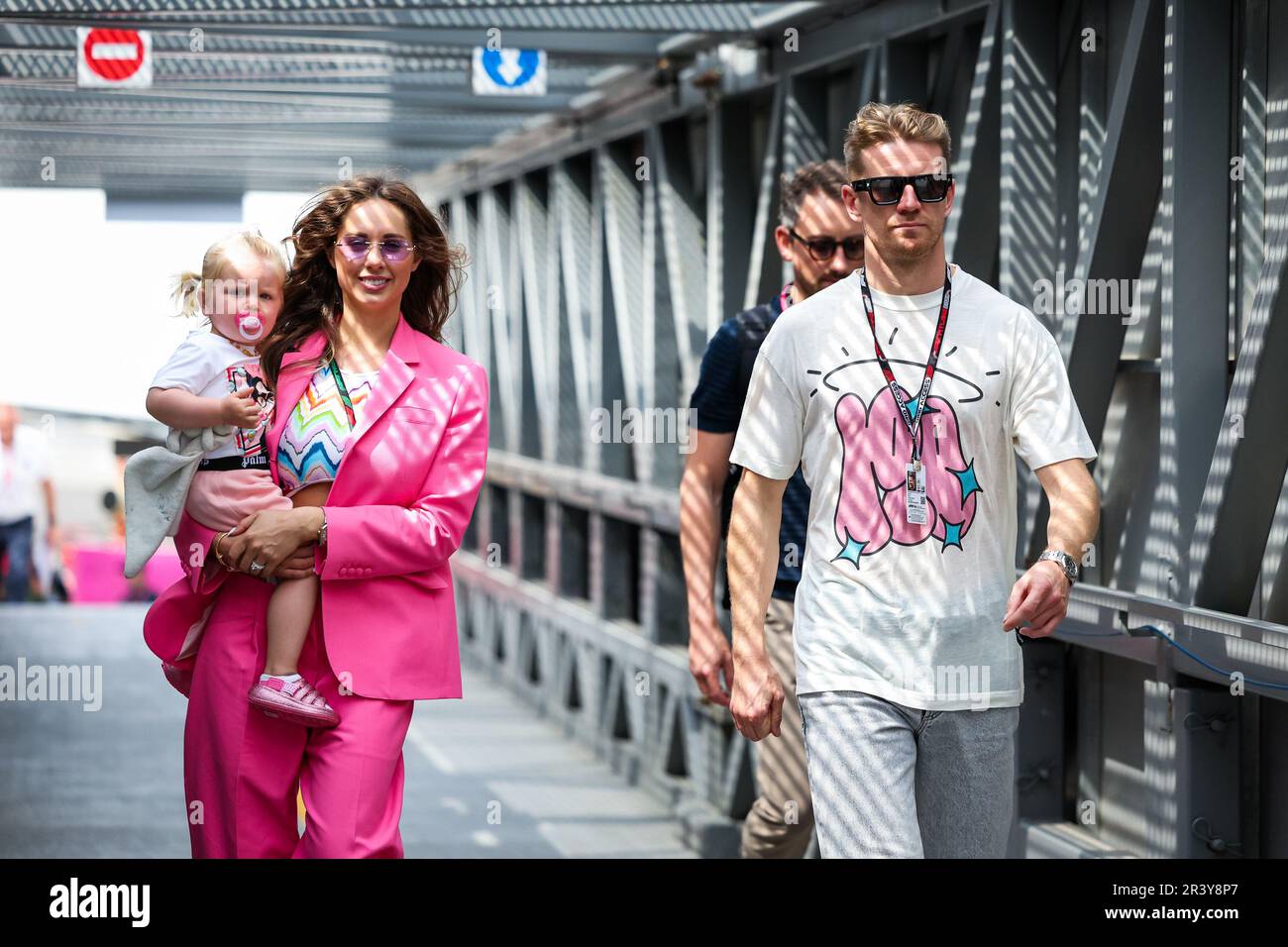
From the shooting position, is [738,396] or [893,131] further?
[738,396]

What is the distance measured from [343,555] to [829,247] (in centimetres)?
159

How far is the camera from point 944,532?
11.5ft

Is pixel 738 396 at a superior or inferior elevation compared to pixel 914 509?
superior

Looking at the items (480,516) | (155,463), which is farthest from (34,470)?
(155,463)

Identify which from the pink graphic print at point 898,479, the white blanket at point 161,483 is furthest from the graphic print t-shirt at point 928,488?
the white blanket at point 161,483

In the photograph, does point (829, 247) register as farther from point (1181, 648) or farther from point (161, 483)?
point (161, 483)

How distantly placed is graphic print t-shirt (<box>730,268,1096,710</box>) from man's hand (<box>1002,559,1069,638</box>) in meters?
0.16

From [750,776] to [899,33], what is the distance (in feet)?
10.4

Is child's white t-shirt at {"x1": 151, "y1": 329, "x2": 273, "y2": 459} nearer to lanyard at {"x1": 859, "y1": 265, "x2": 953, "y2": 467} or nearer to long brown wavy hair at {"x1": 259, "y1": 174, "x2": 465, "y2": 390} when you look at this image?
long brown wavy hair at {"x1": 259, "y1": 174, "x2": 465, "y2": 390}

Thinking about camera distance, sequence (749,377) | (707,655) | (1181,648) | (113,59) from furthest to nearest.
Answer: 1. (113,59)
2. (1181,648)
3. (749,377)
4. (707,655)

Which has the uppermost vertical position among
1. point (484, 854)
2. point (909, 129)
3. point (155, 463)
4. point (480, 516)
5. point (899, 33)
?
point (899, 33)

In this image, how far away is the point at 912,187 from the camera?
353 cm

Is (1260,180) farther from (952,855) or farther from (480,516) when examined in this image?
(480,516)
